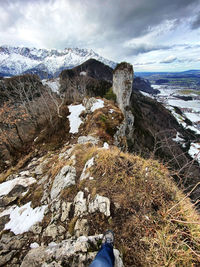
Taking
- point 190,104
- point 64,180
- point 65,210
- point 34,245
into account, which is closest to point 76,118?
point 64,180

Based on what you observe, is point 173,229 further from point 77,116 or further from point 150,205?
point 77,116

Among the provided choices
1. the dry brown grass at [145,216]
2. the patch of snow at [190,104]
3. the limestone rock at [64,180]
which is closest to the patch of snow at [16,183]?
the limestone rock at [64,180]

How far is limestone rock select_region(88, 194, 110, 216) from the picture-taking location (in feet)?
10.8

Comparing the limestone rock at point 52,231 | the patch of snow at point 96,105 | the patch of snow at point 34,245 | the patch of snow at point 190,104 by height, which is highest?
the patch of snow at point 96,105

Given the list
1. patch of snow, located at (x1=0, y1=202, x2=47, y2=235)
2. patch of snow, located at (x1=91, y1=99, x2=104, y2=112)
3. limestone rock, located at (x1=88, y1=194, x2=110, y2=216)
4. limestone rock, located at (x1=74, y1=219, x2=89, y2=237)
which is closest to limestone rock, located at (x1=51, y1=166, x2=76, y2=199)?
patch of snow, located at (x1=0, y1=202, x2=47, y2=235)

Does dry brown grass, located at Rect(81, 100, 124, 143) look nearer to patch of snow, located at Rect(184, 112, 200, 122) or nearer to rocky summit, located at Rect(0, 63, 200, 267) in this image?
rocky summit, located at Rect(0, 63, 200, 267)

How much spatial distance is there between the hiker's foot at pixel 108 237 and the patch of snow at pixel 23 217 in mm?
2841

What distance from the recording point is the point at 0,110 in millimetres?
10789

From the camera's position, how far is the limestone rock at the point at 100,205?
3.30 metres

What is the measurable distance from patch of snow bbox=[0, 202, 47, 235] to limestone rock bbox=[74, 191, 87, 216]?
1.59 metres

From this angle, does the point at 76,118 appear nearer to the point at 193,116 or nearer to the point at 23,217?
the point at 23,217

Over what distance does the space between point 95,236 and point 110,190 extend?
1229 millimetres

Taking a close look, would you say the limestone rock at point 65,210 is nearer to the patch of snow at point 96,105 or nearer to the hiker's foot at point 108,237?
the hiker's foot at point 108,237

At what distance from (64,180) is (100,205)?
7.27 feet
